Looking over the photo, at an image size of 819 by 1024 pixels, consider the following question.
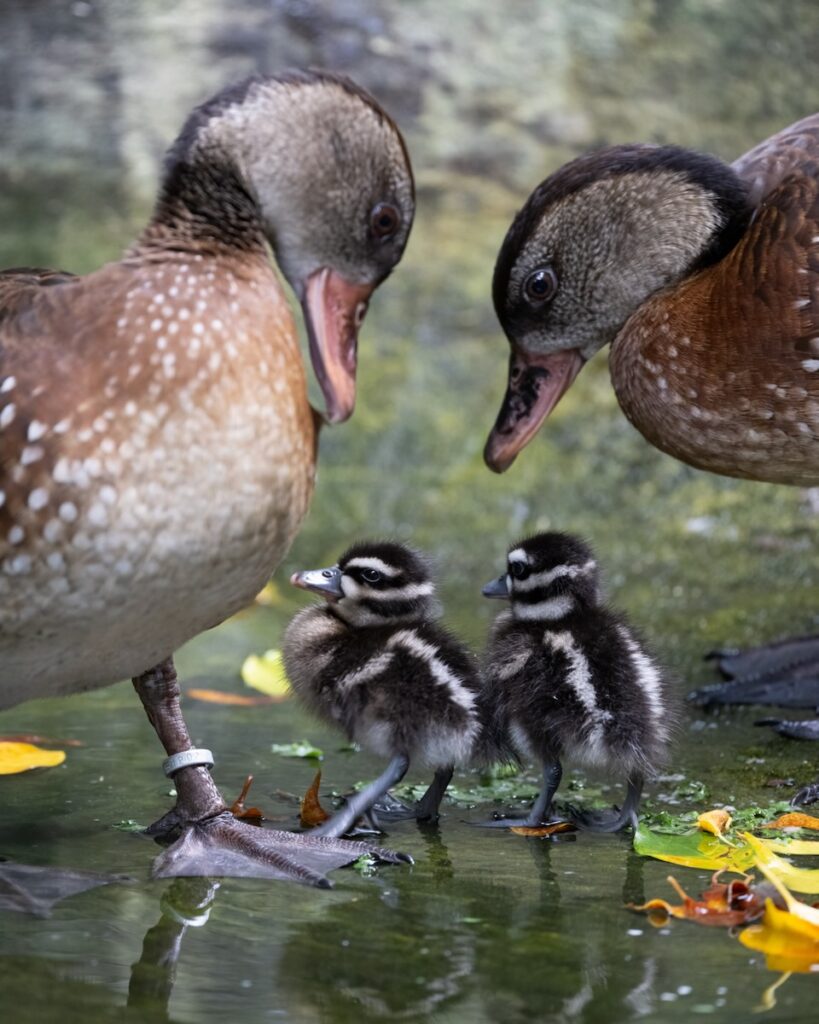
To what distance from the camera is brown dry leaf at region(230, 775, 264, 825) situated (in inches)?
139

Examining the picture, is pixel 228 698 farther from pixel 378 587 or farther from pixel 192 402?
pixel 192 402

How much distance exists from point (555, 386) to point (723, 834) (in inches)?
71.2

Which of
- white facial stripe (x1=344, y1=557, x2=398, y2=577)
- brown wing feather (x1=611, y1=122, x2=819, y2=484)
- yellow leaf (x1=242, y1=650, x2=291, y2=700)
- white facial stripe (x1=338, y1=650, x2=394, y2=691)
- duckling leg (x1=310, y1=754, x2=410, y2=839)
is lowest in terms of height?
yellow leaf (x1=242, y1=650, x2=291, y2=700)

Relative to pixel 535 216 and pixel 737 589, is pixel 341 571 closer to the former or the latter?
pixel 535 216

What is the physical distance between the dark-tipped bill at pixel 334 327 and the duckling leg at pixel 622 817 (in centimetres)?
104

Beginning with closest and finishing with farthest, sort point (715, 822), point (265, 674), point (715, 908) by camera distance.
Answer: point (715, 908)
point (715, 822)
point (265, 674)

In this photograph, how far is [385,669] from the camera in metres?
3.67

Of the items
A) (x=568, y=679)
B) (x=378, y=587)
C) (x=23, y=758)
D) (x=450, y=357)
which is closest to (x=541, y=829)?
(x=568, y=679)

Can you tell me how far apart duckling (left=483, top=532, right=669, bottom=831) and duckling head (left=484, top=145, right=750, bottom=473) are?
985 millimetres

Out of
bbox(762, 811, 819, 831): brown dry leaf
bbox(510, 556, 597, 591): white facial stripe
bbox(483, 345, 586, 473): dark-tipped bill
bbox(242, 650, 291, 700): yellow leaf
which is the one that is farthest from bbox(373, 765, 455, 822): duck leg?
bbox(483, 345, 586, 473): dark-tipped bill

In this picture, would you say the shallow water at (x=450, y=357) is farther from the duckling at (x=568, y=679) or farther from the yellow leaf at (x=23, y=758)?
the duckling at (x=568, y=679)

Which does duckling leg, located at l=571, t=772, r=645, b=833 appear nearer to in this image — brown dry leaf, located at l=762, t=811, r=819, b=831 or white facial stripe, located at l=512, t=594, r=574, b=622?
brown dry leaf, located at l=762, t=811, r=819, b=831

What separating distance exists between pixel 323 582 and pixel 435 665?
0.42 metres

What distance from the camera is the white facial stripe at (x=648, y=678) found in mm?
3564
